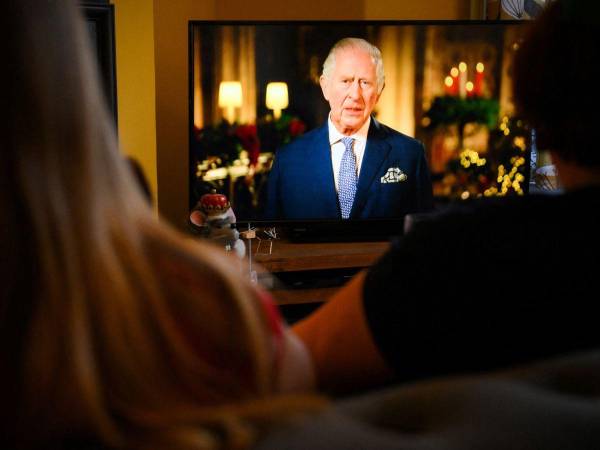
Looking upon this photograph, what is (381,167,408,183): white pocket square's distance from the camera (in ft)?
9.85

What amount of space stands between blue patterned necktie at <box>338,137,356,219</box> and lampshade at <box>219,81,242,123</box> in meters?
0.45

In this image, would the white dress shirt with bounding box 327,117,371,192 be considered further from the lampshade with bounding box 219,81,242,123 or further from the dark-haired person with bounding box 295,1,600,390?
the dark-haired person with bounding box 295,1,600,390

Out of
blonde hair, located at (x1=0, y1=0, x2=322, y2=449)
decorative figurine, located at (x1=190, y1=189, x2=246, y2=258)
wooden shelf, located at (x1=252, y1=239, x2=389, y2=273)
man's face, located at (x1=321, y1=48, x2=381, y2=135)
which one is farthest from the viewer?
man's face, located at (x1=321, y1=48, x2=381, y2=135)

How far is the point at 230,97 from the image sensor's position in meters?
2.87

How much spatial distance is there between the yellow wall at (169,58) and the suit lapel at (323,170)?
0.63m

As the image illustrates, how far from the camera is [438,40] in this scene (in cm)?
294

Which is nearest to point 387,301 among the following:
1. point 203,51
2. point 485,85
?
point 203,51

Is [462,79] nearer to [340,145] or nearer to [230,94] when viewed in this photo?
[340,145]

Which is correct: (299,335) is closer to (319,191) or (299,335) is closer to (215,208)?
(215,208)

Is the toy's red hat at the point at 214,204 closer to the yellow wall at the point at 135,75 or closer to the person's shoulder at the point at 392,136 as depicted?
the yellow wall at the point at 135,75

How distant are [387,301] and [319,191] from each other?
2.31 m

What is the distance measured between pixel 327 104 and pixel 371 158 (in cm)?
28

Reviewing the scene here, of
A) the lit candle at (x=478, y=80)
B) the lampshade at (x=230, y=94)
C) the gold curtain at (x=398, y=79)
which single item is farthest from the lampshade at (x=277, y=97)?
the lit candle at (x=478, y=80)

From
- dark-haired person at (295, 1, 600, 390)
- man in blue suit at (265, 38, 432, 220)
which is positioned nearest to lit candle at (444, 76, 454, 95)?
man in blue suit at (265, 38, 432, 220)
